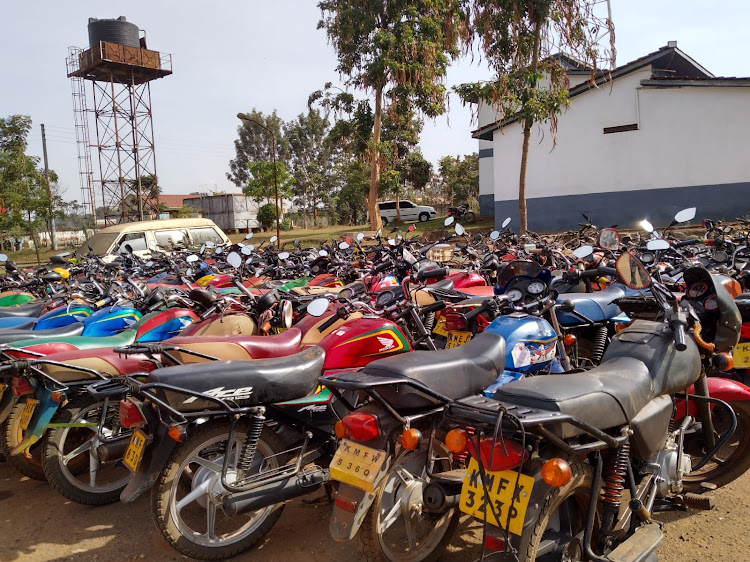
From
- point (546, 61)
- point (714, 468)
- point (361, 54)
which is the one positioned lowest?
point (714, 468)

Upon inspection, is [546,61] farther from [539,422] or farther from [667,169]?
[539,422]

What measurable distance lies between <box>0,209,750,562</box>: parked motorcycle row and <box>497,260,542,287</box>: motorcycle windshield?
0.03ft

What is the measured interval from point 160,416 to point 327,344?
1.00 m

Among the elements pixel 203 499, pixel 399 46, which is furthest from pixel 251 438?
pixel 399 46

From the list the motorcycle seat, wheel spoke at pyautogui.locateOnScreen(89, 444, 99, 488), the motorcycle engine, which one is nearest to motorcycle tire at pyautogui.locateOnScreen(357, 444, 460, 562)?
the motorcycle engine

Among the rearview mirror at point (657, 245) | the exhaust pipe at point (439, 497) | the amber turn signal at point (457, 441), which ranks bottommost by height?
Answer: the exhaust pipe at point (439, 497)

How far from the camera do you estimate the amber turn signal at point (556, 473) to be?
72.1 inches

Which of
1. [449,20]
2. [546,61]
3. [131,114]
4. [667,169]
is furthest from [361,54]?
[131,114]

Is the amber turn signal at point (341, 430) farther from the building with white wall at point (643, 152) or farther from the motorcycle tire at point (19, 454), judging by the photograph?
the building with white wall at point (643, 152)

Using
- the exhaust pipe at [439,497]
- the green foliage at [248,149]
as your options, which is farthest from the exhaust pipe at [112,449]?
the green foliage at [248,149]

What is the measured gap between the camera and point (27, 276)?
29.8ft

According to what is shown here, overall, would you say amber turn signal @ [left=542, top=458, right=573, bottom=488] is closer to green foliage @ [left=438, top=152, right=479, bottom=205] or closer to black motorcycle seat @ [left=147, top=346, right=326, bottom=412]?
black motorcycle seat @ [left=147, top=346, right=326, bottom=412]

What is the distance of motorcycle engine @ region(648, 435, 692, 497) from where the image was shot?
2510mm

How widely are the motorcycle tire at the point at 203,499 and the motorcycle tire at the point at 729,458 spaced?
2.23 metres
